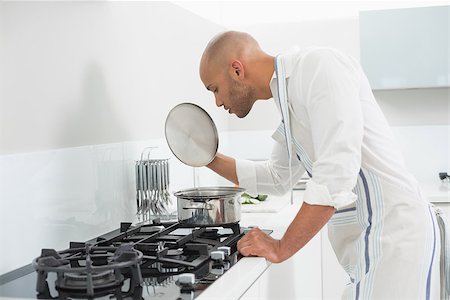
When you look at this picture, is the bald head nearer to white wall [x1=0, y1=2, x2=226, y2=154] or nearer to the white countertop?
white wall [x1=0, y1=2, x2=226, y2=154]

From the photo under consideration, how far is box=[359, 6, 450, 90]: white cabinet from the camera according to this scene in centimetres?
315

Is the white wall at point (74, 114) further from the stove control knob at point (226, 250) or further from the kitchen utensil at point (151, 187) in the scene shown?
the stove control knob at point (226, 250)

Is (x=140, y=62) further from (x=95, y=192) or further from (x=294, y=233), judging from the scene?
(x=294, y=233)

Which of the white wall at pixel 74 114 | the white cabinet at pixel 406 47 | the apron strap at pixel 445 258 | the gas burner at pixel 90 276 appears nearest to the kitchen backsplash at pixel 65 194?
the white wall at pixel 74 114

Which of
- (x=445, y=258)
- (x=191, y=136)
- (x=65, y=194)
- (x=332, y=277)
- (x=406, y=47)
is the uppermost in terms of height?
(x=406, y=47)

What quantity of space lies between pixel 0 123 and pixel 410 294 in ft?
3.59

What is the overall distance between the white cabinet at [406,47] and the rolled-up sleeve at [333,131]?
67.3 inches

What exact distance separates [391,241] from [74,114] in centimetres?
93

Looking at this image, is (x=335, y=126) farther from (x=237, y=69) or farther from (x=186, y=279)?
(x=186, y=279)

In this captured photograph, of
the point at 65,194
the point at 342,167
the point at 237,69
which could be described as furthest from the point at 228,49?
the point at 65,194

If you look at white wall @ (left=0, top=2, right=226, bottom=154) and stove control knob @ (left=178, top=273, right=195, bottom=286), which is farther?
white wall @ (left=0, top=2, right=226, bottom=154)

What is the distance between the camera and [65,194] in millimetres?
1706

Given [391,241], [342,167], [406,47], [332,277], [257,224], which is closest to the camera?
[342,167]

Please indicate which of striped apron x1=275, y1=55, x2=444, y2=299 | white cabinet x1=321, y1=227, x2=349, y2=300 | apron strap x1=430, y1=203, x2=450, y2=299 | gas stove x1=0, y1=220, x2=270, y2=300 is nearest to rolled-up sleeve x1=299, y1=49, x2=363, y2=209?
striped apron x1=275, y1=55, x2=444, y2=299
